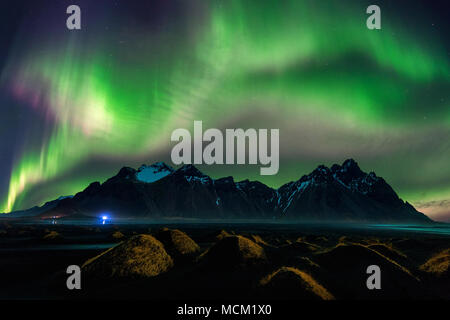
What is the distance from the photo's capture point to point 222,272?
27922 millimetres

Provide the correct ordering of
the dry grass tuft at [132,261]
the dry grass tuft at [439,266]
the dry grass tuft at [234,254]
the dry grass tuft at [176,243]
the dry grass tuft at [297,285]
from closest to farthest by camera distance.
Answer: the dry grass tuft at [297,285] → the dry grass tuft at [132,261] → the dry grass tuft at [439,266] → the dry grass tuft at [234,254] → the dry grass tuft at [176,243]

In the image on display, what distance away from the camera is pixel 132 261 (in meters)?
26.5

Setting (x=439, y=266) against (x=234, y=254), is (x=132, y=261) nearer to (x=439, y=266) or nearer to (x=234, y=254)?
(x=234, y=254)

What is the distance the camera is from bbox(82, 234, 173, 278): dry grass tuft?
25.6 meters

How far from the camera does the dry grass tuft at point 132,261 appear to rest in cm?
2556

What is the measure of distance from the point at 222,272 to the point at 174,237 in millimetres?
12585

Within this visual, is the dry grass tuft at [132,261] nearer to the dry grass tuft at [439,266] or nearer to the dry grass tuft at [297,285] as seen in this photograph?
the dry grass tuft at [297,285]

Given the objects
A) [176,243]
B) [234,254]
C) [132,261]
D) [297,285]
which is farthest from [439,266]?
[132,261]

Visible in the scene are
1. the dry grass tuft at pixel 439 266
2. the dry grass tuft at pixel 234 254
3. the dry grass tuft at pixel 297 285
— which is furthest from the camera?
the dry grass tuft at pixel 234 254

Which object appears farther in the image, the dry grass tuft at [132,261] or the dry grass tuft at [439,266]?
the dry grass tuft at [439,266]

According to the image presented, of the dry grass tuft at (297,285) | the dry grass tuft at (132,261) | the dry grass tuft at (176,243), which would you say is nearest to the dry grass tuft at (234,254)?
the dry grass tuft at (132,261)

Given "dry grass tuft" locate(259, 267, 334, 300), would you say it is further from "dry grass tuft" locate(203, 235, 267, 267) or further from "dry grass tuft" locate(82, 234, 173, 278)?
"dry grass tuft" locate(82, 234, 173, 278)

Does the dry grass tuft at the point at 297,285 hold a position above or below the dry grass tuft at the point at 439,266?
above
